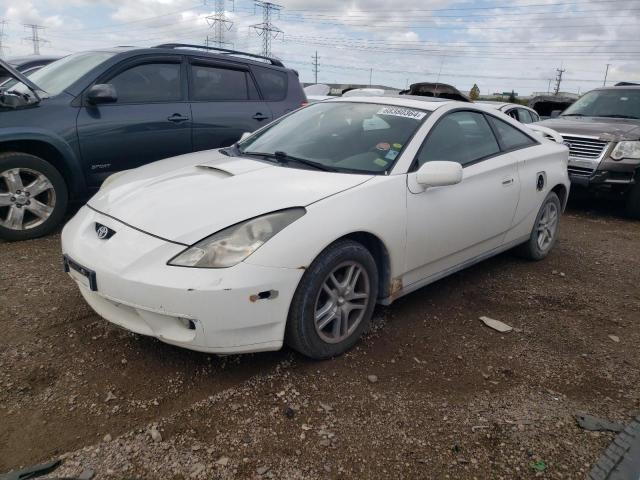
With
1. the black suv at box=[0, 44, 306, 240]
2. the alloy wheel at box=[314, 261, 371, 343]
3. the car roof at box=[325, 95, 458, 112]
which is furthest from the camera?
the black suv at box=[0, 44, 306, 240]

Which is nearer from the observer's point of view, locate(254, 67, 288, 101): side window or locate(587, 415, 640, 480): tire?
locate(587, 415, 640, 480): tire

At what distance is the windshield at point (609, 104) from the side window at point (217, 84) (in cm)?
557

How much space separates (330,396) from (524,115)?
881 centimetres

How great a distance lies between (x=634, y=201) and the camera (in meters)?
6.90

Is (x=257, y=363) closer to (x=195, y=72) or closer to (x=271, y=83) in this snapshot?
(x=195, y=72)

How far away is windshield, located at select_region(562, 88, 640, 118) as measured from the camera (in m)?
7.91

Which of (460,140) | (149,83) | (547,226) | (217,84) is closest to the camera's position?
(460,140)

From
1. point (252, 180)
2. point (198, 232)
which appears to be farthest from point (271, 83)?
point (198, 232)

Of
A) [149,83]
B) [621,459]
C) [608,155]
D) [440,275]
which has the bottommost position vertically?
[621,459]

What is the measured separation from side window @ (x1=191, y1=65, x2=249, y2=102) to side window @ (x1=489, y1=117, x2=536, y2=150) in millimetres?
3080

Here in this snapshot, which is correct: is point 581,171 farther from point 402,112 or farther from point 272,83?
point 402,112

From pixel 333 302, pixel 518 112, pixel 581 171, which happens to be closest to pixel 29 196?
pixel 333 302

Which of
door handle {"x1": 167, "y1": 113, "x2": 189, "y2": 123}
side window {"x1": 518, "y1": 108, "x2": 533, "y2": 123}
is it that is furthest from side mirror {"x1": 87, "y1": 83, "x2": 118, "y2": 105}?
side window {"x1": 518, "y1": 108, "x2": 533, "y2": 123}

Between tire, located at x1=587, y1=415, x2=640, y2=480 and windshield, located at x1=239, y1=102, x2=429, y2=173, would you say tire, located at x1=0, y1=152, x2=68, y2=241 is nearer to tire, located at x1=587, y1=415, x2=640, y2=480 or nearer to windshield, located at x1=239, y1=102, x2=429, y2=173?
windshield, located at x1=239, y1=102, x2=429, y2=173
